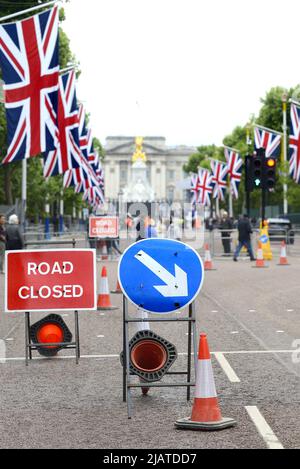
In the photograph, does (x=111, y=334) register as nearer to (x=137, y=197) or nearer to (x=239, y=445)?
(x=239, y=445)

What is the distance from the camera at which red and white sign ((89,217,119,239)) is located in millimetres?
39094

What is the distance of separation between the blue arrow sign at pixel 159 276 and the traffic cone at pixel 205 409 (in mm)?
805

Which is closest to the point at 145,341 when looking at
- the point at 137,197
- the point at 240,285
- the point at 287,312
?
the point at 287,312

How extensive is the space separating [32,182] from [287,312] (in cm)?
3977

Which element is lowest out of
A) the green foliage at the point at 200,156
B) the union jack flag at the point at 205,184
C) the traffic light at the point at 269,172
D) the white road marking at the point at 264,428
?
the white road marking at the point at 264,428

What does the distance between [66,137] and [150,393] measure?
25.8 metres

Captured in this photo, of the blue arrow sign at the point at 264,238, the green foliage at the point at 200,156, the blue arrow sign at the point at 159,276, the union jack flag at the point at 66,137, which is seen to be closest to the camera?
the blue arrow sign at the point at 159,276

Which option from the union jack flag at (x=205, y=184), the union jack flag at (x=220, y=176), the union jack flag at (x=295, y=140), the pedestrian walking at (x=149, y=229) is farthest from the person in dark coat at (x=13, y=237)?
the union jack flag at (x=205, y=184)

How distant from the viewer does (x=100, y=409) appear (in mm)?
8367

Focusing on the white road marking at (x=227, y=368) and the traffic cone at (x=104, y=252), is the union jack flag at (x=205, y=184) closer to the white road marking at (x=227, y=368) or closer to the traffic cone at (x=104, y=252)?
the traffic cone at (x=104, y=252)

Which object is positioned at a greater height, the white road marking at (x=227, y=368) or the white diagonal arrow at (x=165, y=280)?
the white diagonal arrow at (x=165, y=280)

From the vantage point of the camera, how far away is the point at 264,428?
24.5ft

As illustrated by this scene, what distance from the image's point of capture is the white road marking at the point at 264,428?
6.89 m

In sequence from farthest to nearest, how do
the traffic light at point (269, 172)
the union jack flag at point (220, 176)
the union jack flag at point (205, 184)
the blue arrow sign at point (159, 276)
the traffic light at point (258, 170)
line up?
the union jack flag at point (205, 184) → the union jack flag at point (220, 176) → the traffic light at point (269, 172) → the traffic light at point (258, 170) → the blue arrow sign at point (159, 276)
